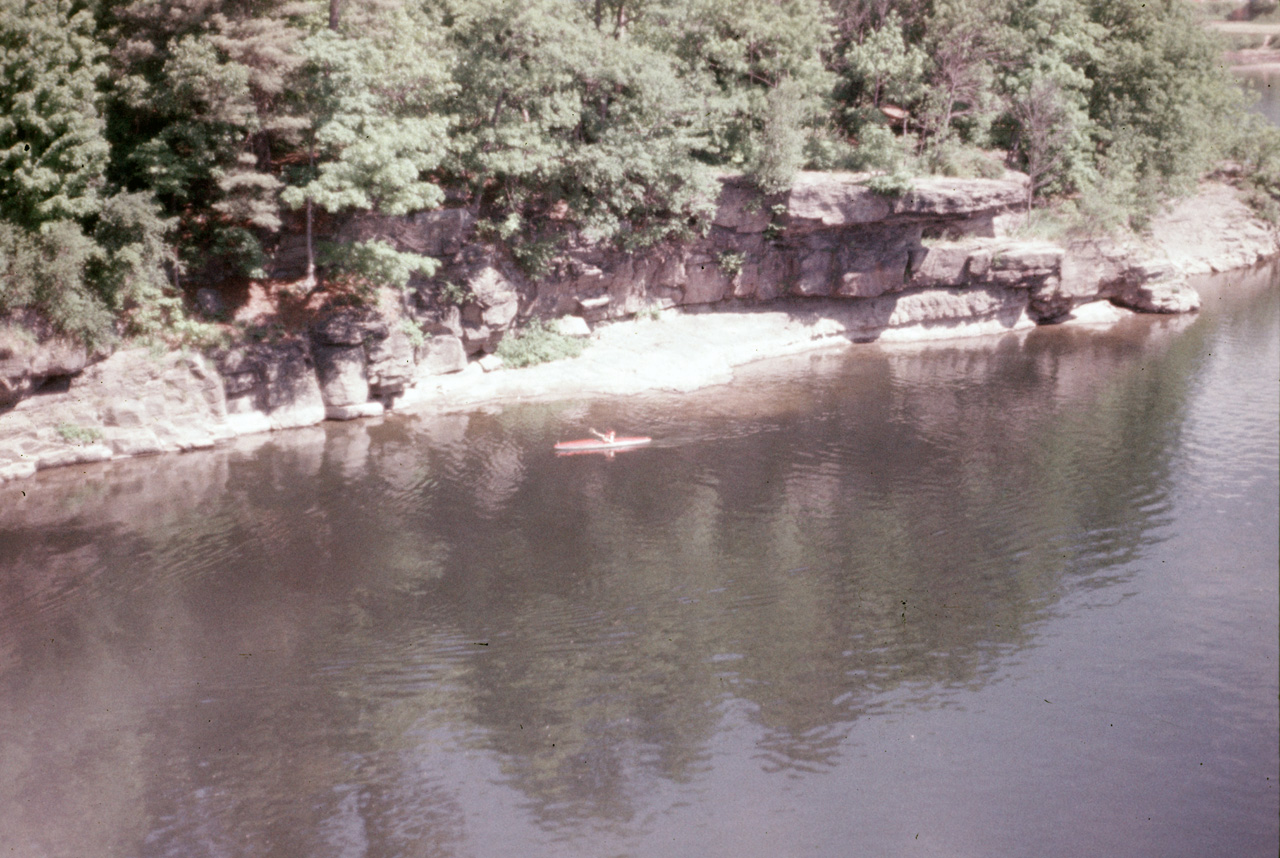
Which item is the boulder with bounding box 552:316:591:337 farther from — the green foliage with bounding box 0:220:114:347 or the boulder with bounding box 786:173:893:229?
the green foliage with bounding box 0:220:114:347

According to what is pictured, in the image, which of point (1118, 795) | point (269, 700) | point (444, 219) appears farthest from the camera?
point (444, 219)

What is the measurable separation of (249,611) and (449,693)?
20.2 feet

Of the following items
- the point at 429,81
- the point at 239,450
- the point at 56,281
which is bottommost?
the point at 239,450

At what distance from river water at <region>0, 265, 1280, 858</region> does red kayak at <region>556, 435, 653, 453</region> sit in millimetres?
1273

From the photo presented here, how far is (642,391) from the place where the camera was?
3788 centimetres

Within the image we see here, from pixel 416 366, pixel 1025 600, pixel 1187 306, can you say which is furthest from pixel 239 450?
pixel 1187 306

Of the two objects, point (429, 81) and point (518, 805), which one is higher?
point (429, 81)

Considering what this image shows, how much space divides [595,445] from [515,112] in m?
14.5

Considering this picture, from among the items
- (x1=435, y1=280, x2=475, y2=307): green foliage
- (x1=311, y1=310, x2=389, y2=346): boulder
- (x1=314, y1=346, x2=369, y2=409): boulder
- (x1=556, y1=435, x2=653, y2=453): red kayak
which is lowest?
(x1=556, y1=435, x2=653, y2=453): red kayak

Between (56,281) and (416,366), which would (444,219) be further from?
(56,281)

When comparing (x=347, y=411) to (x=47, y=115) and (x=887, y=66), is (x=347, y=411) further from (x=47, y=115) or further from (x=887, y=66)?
(x=887, y=66)

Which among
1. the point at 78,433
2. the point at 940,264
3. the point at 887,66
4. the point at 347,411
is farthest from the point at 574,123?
the point at 78,433

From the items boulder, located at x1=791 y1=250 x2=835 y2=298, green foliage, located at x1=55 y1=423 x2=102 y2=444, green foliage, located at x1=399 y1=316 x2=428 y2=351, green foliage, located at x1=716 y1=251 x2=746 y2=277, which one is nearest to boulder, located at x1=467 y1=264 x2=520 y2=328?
green foliage, located at x1=399 y1=316 x2=428 y2=351

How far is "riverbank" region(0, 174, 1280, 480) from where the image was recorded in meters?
30.8
